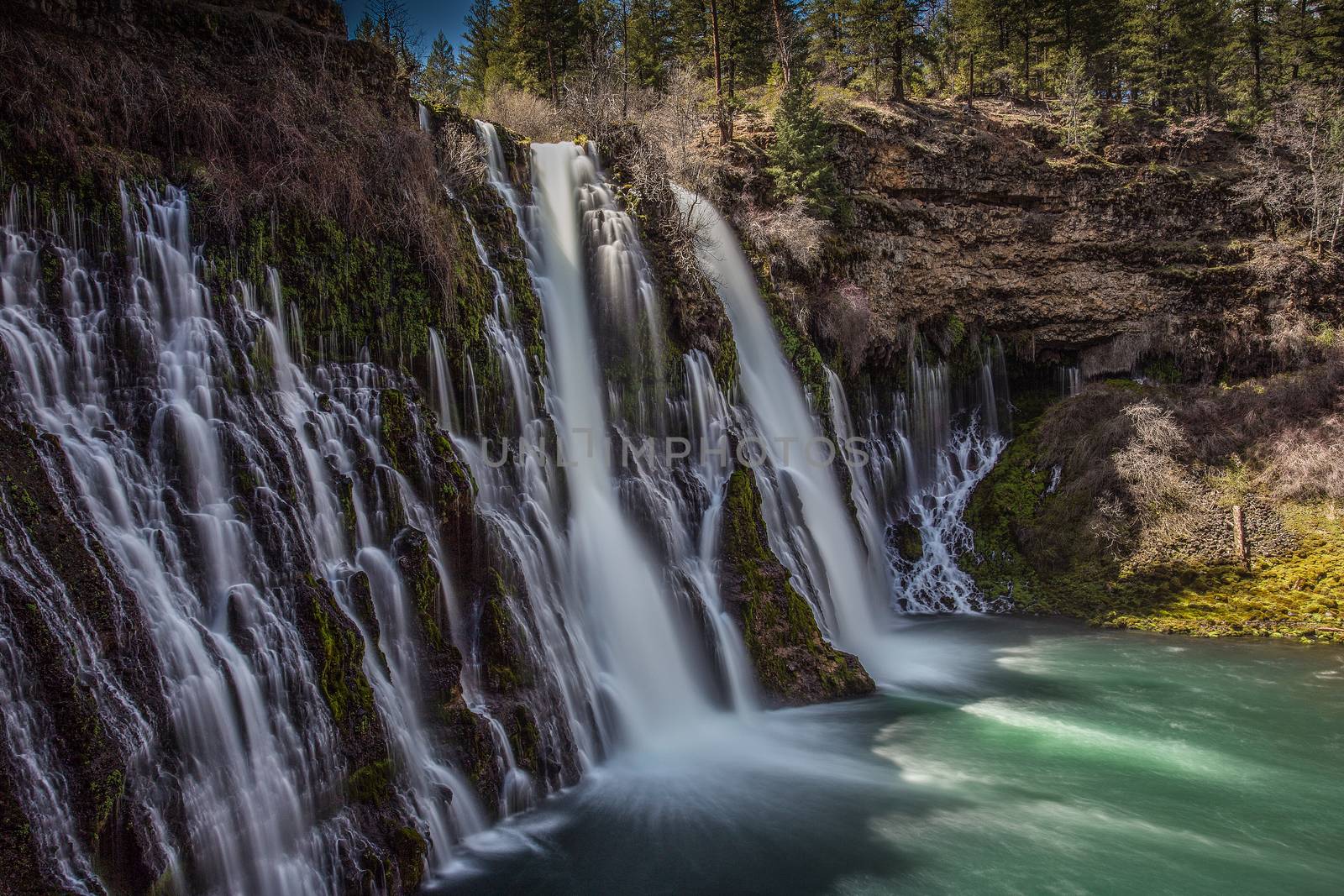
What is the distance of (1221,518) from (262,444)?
19295mm

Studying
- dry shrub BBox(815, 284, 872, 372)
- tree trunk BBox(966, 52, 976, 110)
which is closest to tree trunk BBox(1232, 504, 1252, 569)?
dry shrub BBox(815, 284, 872, 372)

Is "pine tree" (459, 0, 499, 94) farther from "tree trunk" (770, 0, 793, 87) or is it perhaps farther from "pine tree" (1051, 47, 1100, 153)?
"pine tree" (1051, 47, 1100, 153)

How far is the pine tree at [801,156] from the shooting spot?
72.3 ft

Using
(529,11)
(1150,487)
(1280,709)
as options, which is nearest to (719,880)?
(1280,709)

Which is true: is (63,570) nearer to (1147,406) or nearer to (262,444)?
(262,444)

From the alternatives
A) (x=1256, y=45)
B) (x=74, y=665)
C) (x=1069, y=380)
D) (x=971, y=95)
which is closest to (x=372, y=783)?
(x=74, y=665)

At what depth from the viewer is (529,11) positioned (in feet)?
101

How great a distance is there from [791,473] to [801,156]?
1063 cm

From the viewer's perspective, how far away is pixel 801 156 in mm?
22062

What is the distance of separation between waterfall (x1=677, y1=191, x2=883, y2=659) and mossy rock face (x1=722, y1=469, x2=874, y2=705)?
1.46 m

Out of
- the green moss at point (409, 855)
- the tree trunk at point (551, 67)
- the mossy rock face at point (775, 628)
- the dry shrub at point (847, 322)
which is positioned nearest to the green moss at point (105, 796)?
the green moss at point (409, 855)

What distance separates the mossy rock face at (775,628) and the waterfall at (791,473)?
1458 millimetres

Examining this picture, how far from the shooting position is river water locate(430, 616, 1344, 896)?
7.61 metres

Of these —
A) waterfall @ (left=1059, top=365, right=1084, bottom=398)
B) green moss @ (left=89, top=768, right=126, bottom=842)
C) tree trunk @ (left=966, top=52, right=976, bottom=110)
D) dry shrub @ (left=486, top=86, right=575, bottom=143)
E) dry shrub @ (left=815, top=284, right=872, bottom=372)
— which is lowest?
green moss @ (left=89, top=768, right=126, bottom=842)
